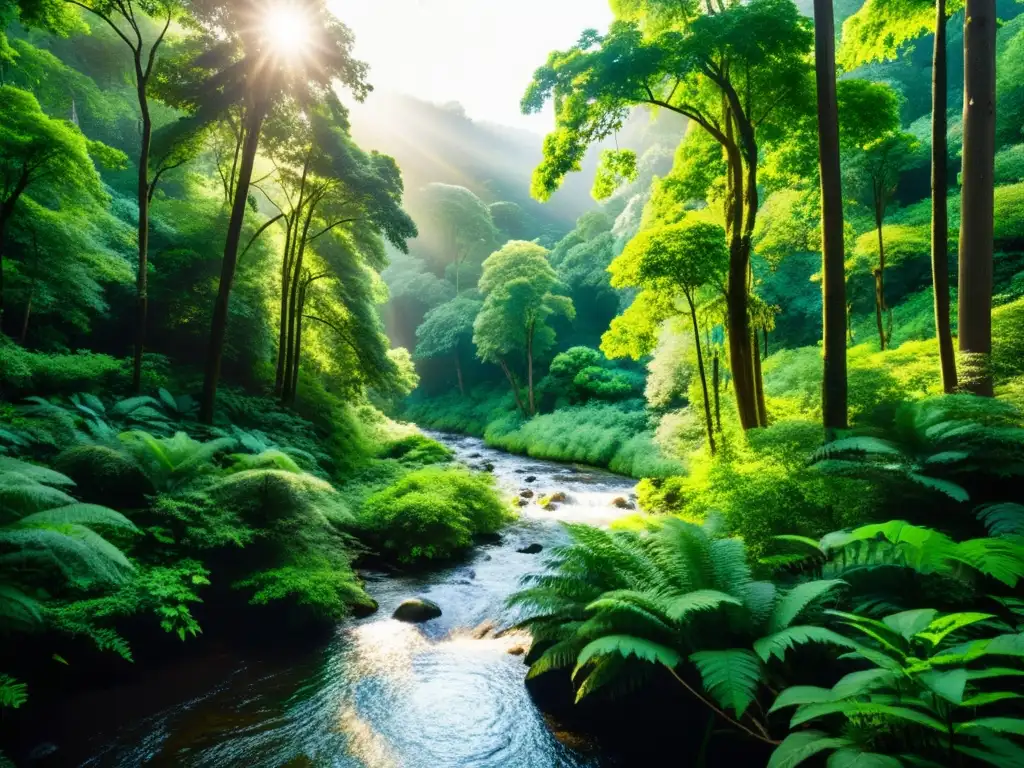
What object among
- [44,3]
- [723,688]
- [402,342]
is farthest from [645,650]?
[402,342]

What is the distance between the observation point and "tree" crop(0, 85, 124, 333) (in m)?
7.11

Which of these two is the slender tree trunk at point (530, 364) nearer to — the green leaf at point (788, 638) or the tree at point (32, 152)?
the tree at point (32, 152)

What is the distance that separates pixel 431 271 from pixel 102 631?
44.4 meters

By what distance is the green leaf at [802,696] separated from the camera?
208 cm

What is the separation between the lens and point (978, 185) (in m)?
5.80

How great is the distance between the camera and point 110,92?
15.1 meters

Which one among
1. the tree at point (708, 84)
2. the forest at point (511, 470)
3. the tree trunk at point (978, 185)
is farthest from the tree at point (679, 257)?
the tree trunk at point (978, 185)

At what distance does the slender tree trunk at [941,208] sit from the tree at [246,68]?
30.1ft

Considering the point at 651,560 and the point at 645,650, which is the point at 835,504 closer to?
the point at 651,560

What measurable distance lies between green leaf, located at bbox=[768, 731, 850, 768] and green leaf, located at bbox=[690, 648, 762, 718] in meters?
0.21

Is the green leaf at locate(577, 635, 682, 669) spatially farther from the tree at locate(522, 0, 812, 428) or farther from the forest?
the tree at locate(522, 0, 812, 428)

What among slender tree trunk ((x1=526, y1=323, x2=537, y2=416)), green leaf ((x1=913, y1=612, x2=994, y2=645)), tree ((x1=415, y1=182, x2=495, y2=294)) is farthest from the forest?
tree ((x1=415, y1=182, x2=495, y2=294))

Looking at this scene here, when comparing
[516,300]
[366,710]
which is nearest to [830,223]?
[366,710]

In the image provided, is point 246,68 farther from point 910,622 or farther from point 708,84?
point 910,622
